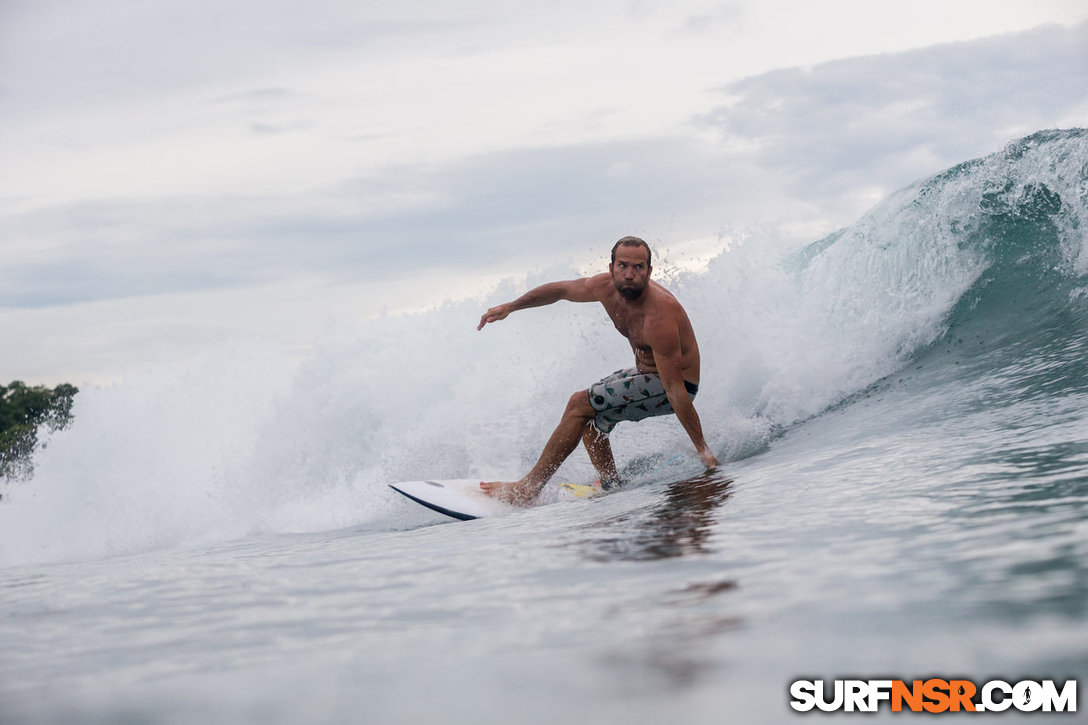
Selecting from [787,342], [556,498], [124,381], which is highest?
[124,381]

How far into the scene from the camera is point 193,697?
6.79ft

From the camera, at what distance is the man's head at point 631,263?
5.89 m

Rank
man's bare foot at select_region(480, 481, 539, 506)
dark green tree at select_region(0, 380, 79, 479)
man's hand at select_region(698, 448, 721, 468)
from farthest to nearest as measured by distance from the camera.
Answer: dark green tree at select_region(0, 380, 79, 479) → man's bare foot at select_region(480, 481, 539, 506) → man's hand at select_region(698, 448, 721, 468)

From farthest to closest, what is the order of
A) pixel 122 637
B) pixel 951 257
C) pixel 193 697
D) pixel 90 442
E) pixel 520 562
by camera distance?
pixel 90 442, pixel 951 257, pixel 520 562, pixel 122 637, pixel 193 697

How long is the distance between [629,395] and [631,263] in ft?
3.12

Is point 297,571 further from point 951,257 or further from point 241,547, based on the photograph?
point 951,257

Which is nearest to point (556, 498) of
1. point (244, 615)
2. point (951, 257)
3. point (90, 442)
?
point (244, 615)

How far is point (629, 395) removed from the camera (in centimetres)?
637

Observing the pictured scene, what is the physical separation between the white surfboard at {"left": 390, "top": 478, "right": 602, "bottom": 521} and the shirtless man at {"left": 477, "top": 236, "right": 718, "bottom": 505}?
0.35 feet

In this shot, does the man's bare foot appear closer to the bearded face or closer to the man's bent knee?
the man's bent knee

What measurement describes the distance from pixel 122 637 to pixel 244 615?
1.11 feet

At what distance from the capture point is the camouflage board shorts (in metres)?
6.35

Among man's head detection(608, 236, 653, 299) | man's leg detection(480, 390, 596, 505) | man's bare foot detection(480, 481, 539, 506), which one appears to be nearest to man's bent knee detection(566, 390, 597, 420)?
man's leg detection(480, 390, 596, 505)

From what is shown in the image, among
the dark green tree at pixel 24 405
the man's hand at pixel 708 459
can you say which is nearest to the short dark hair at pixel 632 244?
the man's hand at pixel 708 459
